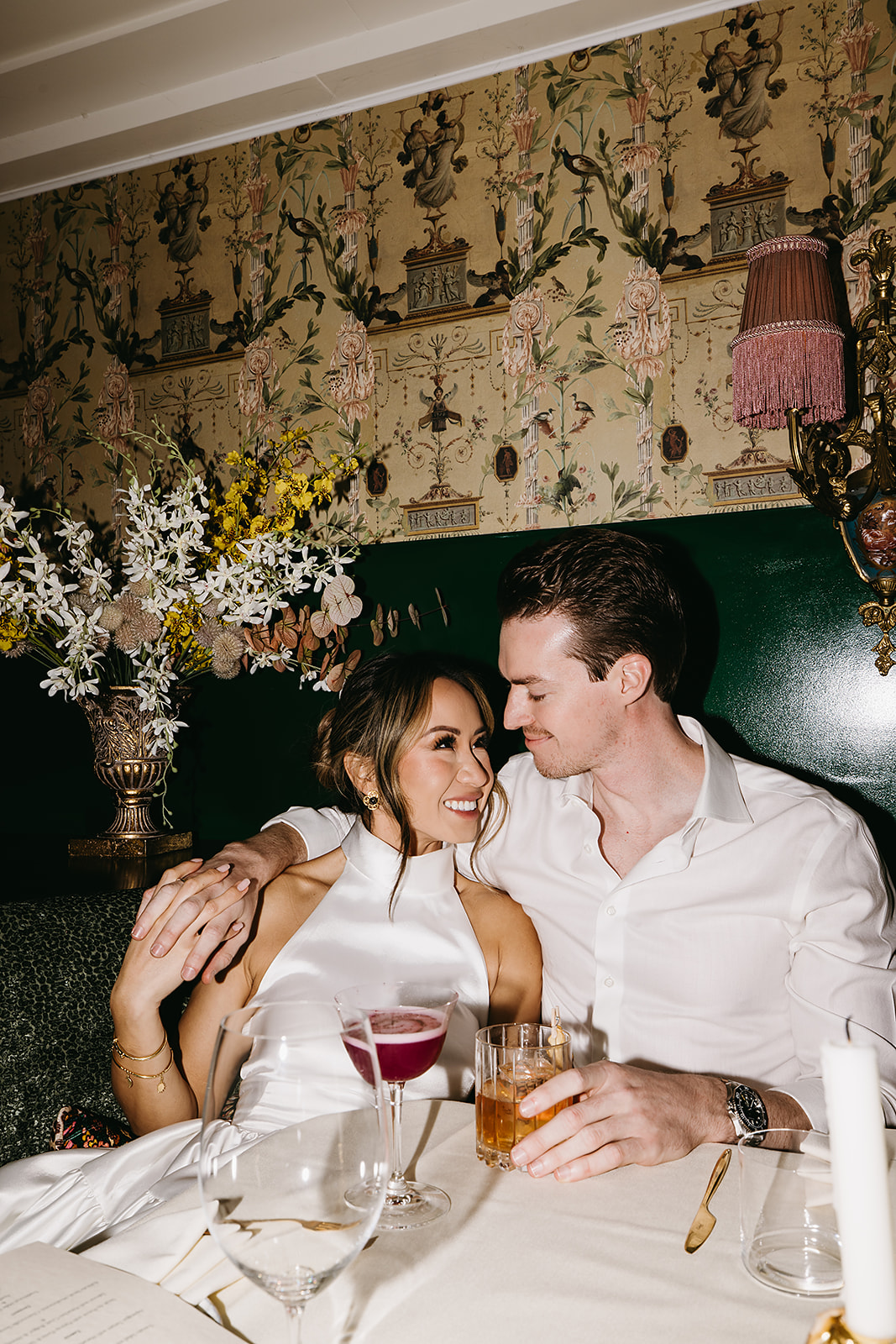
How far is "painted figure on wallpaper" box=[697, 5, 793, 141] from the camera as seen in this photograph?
2.29 m

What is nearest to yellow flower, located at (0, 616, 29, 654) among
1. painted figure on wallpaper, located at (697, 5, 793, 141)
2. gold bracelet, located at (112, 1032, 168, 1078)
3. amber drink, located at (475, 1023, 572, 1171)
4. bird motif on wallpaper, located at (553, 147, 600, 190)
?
gold bracelet, located at (112, 1032, 168, 1078)

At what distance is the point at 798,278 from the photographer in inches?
77.7

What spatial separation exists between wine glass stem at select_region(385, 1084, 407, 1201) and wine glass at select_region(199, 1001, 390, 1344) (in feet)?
0.88

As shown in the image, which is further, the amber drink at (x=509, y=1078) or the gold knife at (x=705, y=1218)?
the amber drink at (x=509, y=1078)

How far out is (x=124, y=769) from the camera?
2.45 meters

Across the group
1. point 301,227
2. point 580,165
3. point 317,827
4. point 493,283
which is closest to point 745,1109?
point 317,827

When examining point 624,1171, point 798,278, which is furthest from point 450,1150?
point 798,278

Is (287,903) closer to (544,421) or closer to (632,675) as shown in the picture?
→ (632,675)

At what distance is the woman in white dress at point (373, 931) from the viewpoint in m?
1.54

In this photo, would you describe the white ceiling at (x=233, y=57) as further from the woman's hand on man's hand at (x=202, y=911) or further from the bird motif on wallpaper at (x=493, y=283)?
the woman's hand on man's hand at (x=202, y=911)

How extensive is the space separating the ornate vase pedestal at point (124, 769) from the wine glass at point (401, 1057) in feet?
4.77

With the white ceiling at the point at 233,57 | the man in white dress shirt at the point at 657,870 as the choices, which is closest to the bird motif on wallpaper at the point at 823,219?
the white ceiling at the point at 233,57

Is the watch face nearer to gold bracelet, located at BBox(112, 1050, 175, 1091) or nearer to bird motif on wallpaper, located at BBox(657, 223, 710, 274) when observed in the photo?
gold bracelet, located at BBox(112, 1050, 175, 1091)

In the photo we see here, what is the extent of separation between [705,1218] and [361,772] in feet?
3.99
